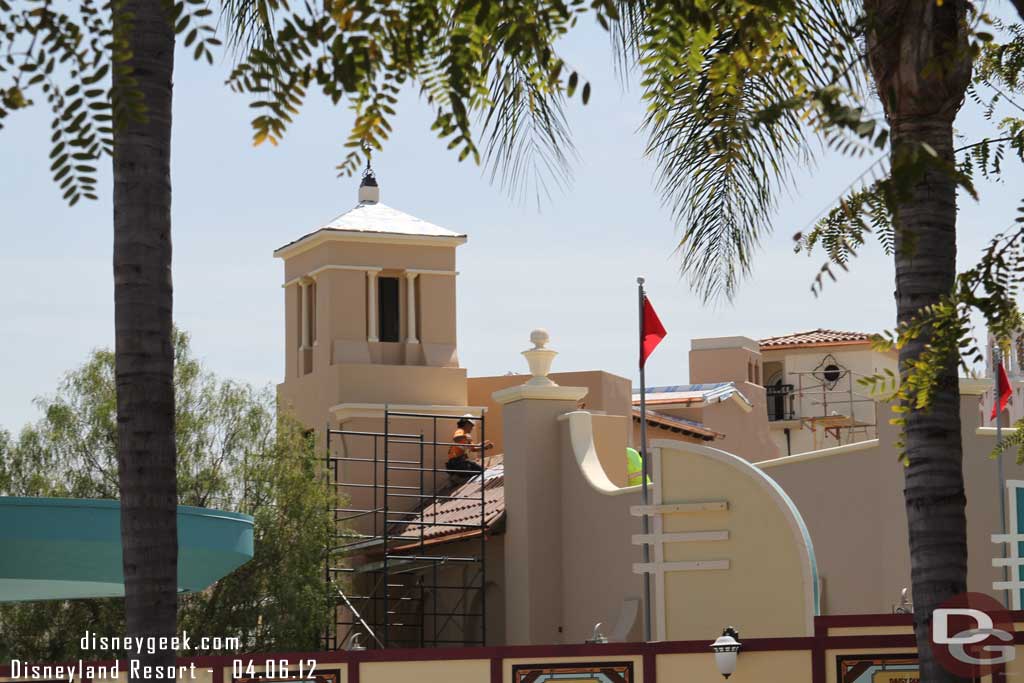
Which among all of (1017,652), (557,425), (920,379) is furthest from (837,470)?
(920,379)

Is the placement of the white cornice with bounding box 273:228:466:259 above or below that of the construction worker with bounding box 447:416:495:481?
above

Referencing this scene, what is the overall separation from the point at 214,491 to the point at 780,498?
10.6m

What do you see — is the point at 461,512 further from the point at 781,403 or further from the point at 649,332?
the point at 781,403

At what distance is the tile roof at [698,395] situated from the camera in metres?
37.3

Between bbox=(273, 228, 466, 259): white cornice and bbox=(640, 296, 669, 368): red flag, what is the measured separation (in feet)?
34.8

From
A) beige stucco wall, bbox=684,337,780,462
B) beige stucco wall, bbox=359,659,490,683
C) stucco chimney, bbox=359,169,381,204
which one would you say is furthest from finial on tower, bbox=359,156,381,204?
beige stucco wall, bbox=359,659,490,683

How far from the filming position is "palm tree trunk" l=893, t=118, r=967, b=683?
29.5 feet

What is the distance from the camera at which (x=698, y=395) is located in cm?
3762

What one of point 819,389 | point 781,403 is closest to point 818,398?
point 819,389

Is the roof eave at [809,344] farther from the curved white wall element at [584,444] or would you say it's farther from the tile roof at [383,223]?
the curved white wall element at [584,444]

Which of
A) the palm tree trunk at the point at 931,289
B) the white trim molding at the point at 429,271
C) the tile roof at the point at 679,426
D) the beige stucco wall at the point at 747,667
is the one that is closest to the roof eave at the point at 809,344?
the tile roof at the point at 679,426

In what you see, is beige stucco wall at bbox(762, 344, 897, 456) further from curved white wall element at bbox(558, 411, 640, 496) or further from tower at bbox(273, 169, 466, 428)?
curved white wall element at bbox(558, 411, 640, 496)

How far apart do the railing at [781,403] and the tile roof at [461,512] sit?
24.4 metres

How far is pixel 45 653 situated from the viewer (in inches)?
965
